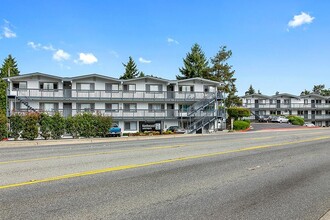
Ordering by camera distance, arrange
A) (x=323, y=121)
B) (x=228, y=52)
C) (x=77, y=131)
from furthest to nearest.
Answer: (x=323, y=121) < (x=228, y=52) < (x=77, y=131)

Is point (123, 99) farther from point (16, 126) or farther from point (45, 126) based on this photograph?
point (16, 126)

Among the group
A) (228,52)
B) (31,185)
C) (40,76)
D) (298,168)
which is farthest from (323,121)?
(31,185)

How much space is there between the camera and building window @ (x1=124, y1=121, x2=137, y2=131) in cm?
4447

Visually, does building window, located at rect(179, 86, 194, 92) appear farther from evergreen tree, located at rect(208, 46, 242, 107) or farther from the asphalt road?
the asphalt road

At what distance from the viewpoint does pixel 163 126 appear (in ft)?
147

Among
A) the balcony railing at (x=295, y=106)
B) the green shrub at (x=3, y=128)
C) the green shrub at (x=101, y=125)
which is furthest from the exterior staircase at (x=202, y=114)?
the balcony railing at (x=295, y=106)

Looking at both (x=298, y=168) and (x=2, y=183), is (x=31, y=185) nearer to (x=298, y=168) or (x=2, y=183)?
(x=2, y=183)

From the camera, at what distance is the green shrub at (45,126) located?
23406 mm

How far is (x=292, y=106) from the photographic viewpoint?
7694 cm

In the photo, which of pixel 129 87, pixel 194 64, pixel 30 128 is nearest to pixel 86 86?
pixel 129 87

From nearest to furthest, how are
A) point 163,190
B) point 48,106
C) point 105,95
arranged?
point 163,190 < point 48,106 < point 105,95

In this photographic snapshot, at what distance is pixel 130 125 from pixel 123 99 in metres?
4.04

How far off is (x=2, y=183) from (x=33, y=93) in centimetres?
3576

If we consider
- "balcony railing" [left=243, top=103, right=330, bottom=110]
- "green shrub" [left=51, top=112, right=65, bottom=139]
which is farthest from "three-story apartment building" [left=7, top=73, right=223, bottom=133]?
"balcony railing" [left=243, top=103, right=330, bottom=110]
